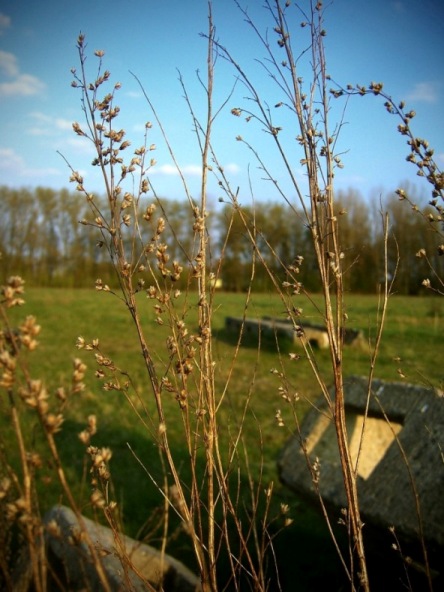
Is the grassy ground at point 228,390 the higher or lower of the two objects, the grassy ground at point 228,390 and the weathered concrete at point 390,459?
the lower

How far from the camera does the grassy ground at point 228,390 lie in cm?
409

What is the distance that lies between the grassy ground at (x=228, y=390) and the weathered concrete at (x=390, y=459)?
0.32m

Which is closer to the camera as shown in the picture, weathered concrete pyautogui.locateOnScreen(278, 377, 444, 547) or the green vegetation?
the green vegetation

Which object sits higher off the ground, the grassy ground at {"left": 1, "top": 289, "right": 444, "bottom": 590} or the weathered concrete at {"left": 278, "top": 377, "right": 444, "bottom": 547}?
the weathered concrete at {"left": 278, "top": 377, "right": 444, "bottom": 547}

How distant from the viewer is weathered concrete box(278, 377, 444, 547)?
2.99 m

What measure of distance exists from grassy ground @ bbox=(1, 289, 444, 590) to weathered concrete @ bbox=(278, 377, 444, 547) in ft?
1.06

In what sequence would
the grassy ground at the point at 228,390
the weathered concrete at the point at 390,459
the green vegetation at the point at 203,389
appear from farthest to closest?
the grassy ground at the point at 228,390, the weathered concrete at the point at 390,459, the green vegetation at the point at 203,389

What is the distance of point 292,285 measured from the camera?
1.79 meters

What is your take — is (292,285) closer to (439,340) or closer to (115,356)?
(115,356)

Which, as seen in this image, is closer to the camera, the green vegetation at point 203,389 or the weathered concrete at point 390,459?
the green vegetation at point 203,389

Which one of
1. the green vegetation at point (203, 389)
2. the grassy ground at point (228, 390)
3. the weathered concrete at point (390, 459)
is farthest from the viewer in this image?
the grassy ground at point (228, 390)

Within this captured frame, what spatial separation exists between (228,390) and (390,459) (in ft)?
6.12

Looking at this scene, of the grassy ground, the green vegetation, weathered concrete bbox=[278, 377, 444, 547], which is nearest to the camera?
the green vegetation

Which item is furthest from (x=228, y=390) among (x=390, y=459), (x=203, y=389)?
(x=203, y=389)
